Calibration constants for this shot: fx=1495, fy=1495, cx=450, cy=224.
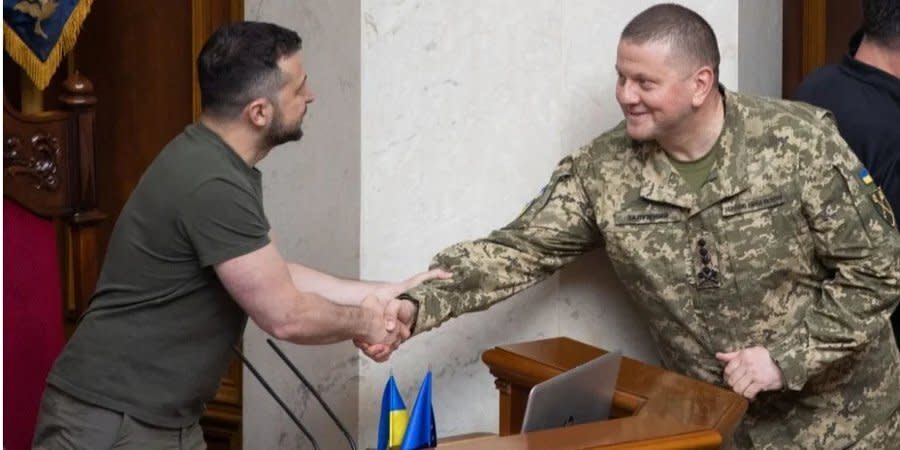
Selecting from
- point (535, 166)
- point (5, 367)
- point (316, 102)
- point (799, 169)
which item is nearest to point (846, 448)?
point (799, 169)

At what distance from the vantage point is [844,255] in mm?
2754

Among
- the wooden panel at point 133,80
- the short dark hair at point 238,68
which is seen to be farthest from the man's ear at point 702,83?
the wooden panel at point 133,80

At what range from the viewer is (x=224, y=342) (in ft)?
8.45

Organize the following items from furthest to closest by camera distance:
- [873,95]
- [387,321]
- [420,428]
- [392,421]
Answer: [873,95] < [387,321] < [392,421] < [420,428]

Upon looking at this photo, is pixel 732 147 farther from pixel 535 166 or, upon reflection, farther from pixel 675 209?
pixel 535 166

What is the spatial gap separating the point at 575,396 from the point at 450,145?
976 millimetres

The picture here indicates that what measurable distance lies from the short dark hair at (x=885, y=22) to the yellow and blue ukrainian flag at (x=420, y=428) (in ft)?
4.80

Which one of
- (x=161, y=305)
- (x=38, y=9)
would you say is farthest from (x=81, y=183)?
(x=161, y=305)

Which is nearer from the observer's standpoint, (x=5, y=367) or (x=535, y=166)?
(x=5, y=367)

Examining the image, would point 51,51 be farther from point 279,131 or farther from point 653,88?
point 653,88

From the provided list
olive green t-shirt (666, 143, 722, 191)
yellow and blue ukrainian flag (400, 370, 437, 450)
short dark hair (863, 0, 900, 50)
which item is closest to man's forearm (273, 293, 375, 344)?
yellow and blue ukrainian flag (400, 370, 437, 450)

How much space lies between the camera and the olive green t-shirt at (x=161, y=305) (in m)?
2.46

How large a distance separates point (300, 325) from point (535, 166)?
0.86 metres

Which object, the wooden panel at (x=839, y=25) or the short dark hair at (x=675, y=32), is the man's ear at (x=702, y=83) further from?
the wooden panel at (x=839, y=25)
